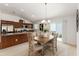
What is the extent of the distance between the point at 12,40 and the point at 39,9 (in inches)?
38.3

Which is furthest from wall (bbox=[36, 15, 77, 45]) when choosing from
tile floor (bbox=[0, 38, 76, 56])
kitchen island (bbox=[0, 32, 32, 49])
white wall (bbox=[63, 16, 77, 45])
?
kitchen island (bbox=[0, 32, 32, 49])

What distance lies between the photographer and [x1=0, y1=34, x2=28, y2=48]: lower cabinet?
2158mm

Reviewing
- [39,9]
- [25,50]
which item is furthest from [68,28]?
[25,50]

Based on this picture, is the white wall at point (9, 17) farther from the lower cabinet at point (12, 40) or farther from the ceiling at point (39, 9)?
the lower cabinet at point (12, 40)

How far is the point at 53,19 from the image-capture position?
2238 millimetres

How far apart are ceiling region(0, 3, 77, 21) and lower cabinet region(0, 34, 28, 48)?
19.2 inches

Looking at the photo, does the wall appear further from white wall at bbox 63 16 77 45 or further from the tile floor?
the tile floor

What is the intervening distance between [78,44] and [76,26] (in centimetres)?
42

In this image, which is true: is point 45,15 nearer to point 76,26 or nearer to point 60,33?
point 60,33

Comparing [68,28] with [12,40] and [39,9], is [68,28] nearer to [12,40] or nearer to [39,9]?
[39,9]

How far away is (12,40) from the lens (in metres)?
2.24

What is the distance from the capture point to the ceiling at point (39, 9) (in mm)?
2162

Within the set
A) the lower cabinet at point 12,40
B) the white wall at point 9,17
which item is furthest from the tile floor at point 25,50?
the white wall at point 9,17

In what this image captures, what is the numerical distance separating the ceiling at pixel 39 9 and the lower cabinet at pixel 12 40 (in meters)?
0.49
